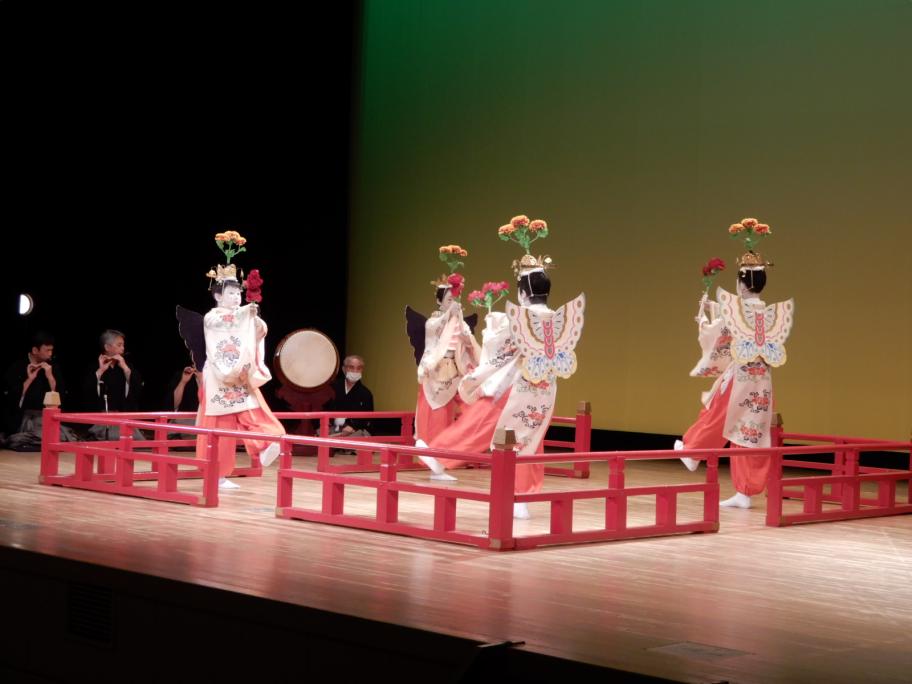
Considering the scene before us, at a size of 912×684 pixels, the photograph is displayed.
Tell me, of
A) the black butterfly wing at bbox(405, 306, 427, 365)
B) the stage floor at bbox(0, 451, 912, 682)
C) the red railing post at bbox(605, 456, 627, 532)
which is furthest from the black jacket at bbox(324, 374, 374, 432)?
the red railing post at bbox(605, 456, 627, 532)

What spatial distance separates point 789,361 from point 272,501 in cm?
452

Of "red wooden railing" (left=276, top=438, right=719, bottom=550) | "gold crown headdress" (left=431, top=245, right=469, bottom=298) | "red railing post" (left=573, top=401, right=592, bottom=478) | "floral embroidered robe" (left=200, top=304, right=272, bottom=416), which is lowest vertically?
"red wooden railing" (left=276, top=438, right=719, bottom=550)

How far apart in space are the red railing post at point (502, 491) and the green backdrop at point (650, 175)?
15.3ft

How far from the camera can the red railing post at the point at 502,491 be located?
17.3 feet

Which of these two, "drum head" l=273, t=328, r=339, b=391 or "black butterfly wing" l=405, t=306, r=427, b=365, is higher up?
"black butterfly wing" l=405, t=306, r=427, b=365

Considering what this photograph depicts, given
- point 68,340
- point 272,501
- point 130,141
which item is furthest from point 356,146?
point 272,501

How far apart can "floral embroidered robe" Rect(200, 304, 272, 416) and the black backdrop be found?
119 inches

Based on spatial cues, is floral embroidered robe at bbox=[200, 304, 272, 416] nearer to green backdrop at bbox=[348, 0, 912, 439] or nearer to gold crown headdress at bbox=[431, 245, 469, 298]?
gold crown headdress at bbox=[431, 245, 469, 298]

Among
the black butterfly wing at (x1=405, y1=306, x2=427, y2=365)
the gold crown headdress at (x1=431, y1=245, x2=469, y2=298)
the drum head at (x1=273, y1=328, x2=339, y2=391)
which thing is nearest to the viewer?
the gold crown headdress at (x1=431, y1=245, x2=469, y2=298)

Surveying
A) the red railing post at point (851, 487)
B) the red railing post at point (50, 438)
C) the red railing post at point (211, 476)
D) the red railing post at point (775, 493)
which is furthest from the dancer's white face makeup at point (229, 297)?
the red railing post at point (851, 487)

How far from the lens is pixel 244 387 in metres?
7.48

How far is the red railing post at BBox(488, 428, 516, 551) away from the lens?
17.3 ft

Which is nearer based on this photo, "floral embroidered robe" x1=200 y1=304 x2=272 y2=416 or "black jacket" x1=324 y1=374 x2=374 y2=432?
"floral embroidered robe" x1=200 y1=304 x2=272 y2=416

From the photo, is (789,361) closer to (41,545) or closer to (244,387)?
(244,387)
